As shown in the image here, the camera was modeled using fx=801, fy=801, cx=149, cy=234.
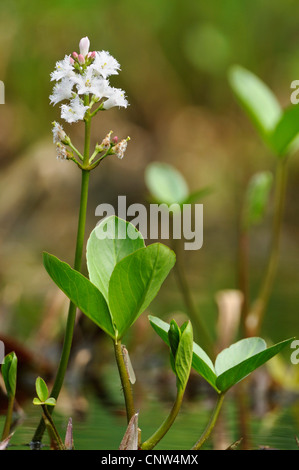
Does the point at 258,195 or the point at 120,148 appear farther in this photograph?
the point at 258,195

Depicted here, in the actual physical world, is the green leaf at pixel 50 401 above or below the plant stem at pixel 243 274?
below

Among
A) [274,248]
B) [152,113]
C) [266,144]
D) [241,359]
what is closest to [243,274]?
[274,248]

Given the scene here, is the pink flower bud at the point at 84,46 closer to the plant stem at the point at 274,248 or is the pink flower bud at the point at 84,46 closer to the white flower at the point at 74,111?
the white flower at the point at 74,111

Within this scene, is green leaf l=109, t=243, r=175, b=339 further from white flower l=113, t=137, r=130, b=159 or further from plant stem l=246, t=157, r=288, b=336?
plant stem l=246, t=157, r=288, b=336

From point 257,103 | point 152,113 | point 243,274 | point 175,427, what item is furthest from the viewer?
point 152,113

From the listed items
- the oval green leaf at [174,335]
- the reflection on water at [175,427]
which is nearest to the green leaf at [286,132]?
the reflection on water at [175,427]

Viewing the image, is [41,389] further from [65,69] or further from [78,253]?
[65,69]

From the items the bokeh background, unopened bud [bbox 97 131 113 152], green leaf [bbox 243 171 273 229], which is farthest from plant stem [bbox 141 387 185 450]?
the bokeh background
